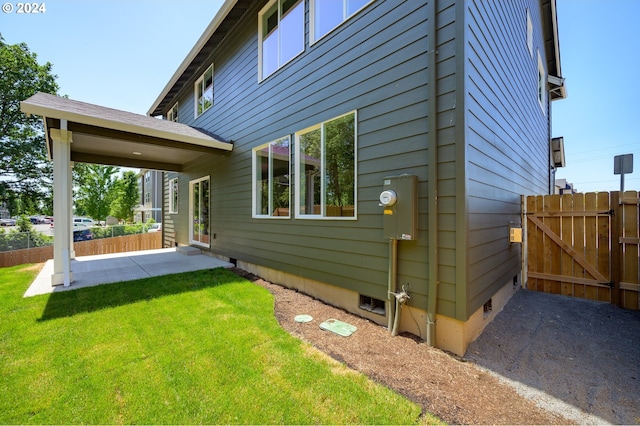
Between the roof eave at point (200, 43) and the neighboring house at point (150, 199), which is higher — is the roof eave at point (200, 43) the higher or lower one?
the higher one

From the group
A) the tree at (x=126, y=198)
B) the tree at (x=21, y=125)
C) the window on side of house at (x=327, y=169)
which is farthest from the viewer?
the tree at (x=126, y=198)

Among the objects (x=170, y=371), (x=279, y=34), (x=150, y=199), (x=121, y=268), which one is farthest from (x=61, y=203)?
(x=150, y=199)

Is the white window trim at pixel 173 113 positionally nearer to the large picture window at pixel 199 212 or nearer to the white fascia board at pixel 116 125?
the large picture window at pixel 199 212

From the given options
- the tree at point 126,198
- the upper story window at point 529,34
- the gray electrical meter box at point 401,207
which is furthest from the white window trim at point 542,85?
the tree at point 126,198

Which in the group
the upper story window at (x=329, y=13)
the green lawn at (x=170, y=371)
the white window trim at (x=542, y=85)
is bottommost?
the green lawn at (x=170, y=371)

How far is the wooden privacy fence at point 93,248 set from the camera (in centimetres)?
730

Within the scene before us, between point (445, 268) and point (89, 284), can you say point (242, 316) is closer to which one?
point (445, 268)

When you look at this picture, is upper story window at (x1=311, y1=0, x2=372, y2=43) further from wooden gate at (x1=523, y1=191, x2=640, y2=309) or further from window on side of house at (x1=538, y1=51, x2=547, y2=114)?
window on side of house at (x1=538, y1=51, x2=547, y2=114)

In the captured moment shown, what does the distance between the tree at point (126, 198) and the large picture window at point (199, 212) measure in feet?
51.3

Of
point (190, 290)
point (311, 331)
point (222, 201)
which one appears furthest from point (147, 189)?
point (311, 331)

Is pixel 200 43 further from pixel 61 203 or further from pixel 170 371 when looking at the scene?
pixel 170 371

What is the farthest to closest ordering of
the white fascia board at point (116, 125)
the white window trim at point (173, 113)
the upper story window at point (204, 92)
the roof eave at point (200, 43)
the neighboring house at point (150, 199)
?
the neighboring house at point (150, 199) < the white window trim at point (173, 113) < the upper story window at point (204, 92) < the roof eave at point (200, 43) < the white fascia board at point (116, 125)

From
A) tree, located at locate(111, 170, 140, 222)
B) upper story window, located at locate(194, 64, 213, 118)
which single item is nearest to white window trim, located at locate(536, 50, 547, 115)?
upper story window, located at locate(194, 64, 213, 118)

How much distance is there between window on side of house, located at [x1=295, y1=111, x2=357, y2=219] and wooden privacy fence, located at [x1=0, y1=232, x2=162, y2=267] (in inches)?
325
